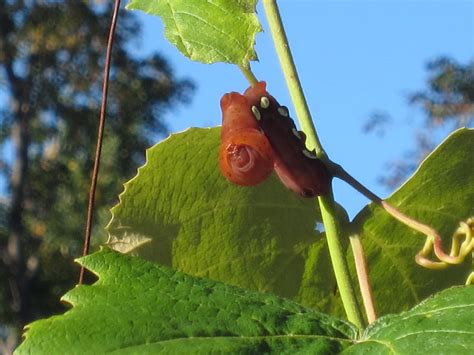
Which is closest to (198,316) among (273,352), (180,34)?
(273,352)

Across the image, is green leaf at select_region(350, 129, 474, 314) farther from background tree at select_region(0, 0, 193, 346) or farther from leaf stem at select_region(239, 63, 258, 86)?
background tree at select_region(0, 0, 193, 346)

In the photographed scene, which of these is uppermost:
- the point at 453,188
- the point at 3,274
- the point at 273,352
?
the point at 3,274

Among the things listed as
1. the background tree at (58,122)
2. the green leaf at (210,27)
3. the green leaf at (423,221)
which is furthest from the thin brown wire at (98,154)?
the background tree at (58,122)

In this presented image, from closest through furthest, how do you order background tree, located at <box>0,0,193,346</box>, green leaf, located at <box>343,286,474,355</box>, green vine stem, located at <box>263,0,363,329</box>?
1. green leaf, located at <box>343,286,474,355</box>
2. green vine stem, located at <box>263,0,363,329</box>
3. background tree, located at <box>0,0,193,346</box>

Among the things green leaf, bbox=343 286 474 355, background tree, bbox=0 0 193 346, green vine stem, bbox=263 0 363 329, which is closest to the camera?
green leaf, bbox=343 286 474 355

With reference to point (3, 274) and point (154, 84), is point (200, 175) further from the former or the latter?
point (154, 84)

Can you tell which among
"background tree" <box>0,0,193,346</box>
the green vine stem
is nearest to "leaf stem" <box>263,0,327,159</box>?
the green vine stem

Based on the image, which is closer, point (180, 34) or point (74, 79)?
point (180, 34)
